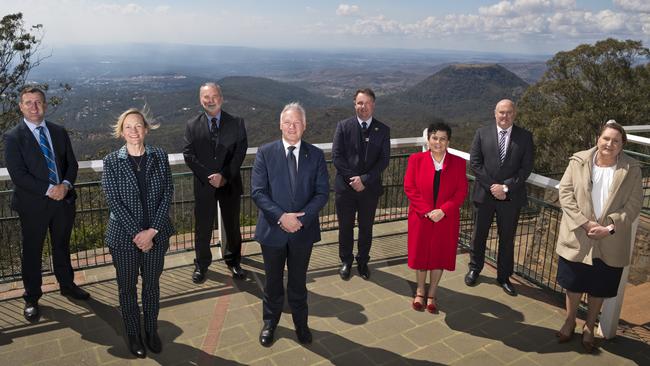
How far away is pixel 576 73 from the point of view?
24.9m

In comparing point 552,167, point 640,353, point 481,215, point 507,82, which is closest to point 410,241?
point 481,215

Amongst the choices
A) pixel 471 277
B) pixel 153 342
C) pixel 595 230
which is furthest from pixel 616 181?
pixel 153 342

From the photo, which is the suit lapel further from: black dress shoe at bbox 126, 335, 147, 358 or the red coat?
black dress shoe at bbox 126, 335, 147, 358

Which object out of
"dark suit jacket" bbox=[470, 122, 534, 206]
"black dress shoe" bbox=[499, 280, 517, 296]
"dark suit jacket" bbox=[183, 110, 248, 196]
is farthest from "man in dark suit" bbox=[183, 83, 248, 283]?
"black dress shoe" bbox=[499, 280, 517, 296]

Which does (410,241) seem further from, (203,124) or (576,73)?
(576,73)

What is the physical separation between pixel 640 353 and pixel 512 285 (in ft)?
4.07

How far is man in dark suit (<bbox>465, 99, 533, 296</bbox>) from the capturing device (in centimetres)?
435

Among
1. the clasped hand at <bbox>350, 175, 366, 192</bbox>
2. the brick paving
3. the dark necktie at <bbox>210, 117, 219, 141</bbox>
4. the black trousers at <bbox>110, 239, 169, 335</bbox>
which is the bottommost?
the brick paving

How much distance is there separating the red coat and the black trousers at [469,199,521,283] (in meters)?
0.66

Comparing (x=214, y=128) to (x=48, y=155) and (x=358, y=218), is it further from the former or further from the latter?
(x=358, y=218)

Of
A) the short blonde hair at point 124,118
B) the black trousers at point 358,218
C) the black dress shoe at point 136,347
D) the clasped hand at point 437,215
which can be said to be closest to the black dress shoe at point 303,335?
the black dress shoe at point 136,347

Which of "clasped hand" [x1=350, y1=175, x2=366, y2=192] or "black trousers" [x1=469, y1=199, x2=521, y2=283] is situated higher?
"clasped hand" [x1=350, y1=175, x2=366, y2=192]

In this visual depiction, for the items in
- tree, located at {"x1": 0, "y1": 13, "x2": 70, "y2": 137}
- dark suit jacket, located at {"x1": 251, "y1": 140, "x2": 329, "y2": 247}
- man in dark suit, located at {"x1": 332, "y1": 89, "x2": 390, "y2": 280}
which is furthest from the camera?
tree, located at {"x1": 0, "y1": 13, "x2": 70, "y2": 137}

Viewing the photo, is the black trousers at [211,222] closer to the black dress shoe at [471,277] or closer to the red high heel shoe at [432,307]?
the red high heel shoe at [432,307]
